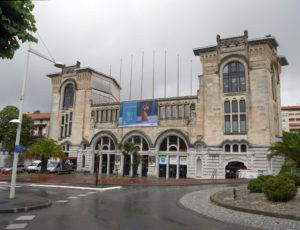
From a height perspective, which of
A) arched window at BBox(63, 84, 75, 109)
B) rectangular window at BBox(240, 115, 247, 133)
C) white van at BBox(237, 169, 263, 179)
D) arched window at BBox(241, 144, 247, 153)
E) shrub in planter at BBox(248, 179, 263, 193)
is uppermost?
arched window at BBox(63, 84, 75, 109)

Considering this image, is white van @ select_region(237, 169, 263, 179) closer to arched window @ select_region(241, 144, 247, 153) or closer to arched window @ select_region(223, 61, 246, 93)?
arched window @ select_region(241, 144, 247, 153)

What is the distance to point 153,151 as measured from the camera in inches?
1950

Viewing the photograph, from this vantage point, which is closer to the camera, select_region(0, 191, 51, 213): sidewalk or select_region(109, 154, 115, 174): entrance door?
select_region(0, 191, 51, 213): sidewalk

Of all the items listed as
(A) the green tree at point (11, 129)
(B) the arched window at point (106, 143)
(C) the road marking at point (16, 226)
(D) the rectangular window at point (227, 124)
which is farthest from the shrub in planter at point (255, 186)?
(A) the green tree at point (11, 129)

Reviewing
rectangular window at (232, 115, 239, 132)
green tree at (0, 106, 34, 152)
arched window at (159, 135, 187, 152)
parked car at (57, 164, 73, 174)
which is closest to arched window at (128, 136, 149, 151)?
arched window at (159, 135, 187, 152)

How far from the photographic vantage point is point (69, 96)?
202 ft

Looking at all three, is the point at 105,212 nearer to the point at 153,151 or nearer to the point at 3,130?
the point at 153,151

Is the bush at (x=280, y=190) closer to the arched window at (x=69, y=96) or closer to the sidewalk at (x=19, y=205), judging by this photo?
the sidewalk at (x=19, y=205)

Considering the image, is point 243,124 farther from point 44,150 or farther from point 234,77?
point 44,150

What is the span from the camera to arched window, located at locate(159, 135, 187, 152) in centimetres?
4878

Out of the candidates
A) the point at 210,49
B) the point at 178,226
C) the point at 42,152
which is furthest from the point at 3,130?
the point at 178,226

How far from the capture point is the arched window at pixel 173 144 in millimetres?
48781

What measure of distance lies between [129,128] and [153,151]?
6290mm

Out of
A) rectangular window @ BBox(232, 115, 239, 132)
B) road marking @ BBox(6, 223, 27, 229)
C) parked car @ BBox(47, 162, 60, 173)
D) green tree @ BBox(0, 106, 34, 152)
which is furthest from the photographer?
green tree @ BBox(0, 106, 34, 152)
